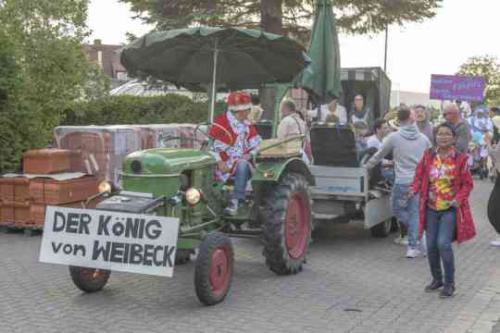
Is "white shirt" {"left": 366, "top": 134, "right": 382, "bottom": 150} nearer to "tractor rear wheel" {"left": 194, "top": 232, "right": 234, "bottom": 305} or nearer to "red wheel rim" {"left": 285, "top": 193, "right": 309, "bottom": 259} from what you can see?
"red wheel rim" {"left": 285, "top": 193, "right": 309, "bottom": 259}

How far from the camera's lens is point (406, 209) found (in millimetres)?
9125

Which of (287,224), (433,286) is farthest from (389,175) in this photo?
(433,286)

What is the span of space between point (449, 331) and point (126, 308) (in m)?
2.72

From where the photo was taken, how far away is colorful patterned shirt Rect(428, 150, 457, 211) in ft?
22.7

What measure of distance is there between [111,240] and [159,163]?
2.75 ft

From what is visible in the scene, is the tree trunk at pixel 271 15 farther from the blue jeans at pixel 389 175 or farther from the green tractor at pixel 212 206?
the green tractor at pixel 212 206

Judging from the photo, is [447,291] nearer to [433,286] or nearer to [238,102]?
[433,286]

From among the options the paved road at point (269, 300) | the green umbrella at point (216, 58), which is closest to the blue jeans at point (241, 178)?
the paved road at point (269, 300)

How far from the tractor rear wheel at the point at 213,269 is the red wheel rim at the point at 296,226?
1247mm

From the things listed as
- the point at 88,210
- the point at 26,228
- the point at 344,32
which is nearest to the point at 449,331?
the point at 88,210

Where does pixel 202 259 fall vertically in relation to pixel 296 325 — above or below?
above

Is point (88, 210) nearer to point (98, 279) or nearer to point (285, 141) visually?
point (98, 279)

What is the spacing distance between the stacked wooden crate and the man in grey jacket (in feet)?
13.7

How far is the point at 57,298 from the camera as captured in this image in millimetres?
6719
